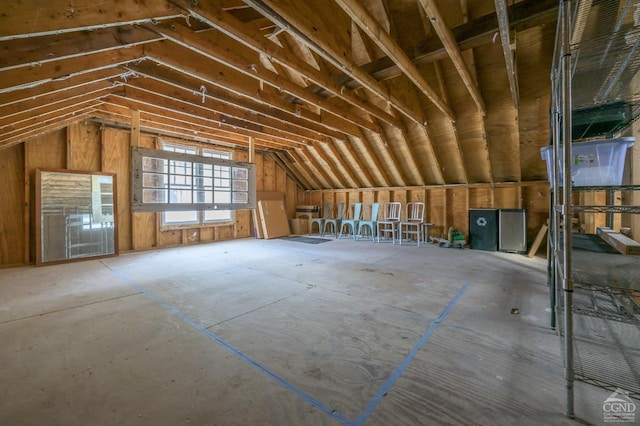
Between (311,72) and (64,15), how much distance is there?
1.99 metres

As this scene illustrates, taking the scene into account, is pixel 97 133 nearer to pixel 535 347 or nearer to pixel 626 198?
pixel 535 347

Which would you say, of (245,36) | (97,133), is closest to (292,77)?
(245,36)

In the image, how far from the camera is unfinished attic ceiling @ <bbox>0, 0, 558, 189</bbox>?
1816mm

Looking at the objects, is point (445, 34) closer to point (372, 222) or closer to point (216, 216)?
point (372, 222)

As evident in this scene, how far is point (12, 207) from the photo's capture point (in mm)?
4133

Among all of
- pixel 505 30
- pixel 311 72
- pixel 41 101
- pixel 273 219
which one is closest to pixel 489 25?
pixel 505 30

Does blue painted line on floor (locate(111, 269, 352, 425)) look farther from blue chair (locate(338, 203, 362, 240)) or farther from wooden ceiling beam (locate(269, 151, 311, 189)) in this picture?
wooden ceiling beam (locate(269, 151, 311, 189))

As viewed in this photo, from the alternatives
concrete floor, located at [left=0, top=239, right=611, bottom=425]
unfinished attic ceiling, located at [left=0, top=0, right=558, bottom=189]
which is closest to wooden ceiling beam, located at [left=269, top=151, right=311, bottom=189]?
unfinished attic ceiling, located at [left=0, top=0, right=558, bottom=189]

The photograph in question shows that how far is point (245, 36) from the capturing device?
6.97ft

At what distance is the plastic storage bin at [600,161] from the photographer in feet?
4.78

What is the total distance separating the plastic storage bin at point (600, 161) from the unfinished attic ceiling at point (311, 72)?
1169 millimetres

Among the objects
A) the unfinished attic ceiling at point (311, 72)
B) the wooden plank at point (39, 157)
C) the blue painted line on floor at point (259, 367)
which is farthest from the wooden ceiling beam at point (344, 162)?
the wooden plank at point (39, 157)

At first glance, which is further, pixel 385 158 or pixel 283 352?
pixel 385 158

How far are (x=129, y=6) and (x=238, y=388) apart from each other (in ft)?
8.12
